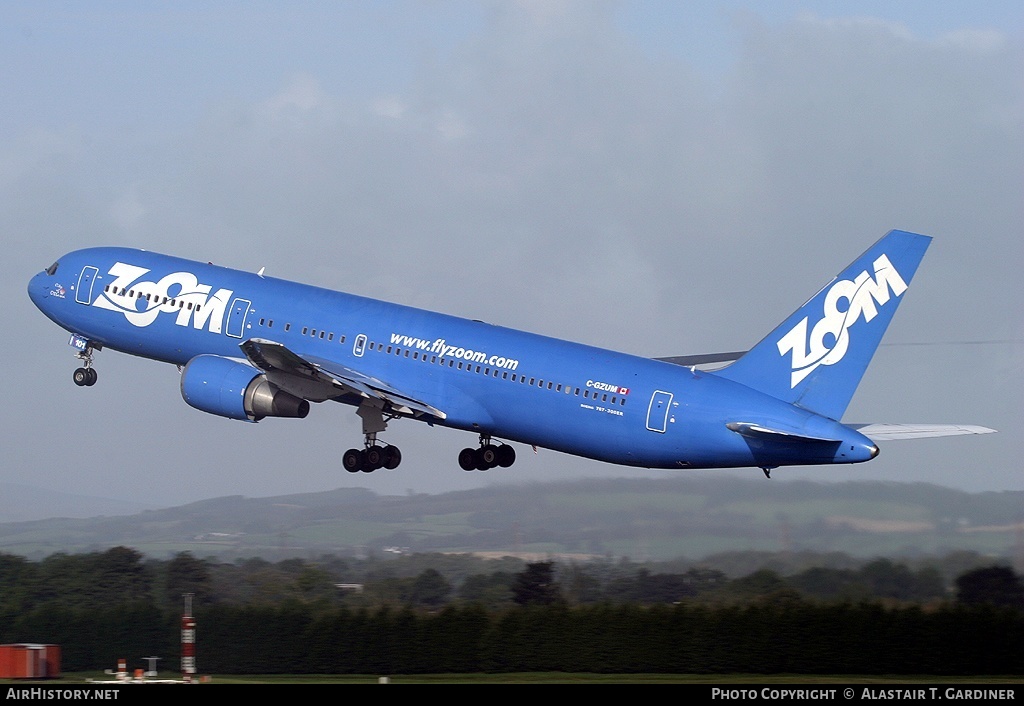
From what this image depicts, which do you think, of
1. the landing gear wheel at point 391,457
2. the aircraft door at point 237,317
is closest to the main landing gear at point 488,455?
the landing gear wheel at point 391,457

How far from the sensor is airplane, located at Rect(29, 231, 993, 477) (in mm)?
39156

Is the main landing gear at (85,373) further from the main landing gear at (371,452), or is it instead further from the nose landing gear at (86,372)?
the main landing gear at (371,452)

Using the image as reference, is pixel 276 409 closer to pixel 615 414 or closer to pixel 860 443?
pixel 615 414

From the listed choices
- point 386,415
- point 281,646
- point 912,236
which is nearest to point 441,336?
point 386,415

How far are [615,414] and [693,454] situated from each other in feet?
7.47

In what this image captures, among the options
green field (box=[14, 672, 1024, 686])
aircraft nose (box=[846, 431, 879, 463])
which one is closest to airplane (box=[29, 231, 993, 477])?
aircraft nose (box=[846, 431, 879, 463])

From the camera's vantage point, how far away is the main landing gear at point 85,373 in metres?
50.9

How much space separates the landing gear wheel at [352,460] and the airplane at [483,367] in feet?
0.21

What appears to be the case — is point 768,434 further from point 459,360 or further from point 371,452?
point 371,452

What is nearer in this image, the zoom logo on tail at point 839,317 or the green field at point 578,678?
the zoom logo on tail at point 839,317

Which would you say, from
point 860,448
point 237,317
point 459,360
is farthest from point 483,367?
point 860,448

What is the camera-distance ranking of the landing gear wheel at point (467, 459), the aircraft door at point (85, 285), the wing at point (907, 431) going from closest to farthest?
the wing at point (907, 431), the landing gear wheel at point (467, 459), the aircraft door at point (85, 285)

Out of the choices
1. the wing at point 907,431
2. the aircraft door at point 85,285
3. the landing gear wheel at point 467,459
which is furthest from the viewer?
the aircraft door at point 85,285

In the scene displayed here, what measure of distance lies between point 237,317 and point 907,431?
19.2m
